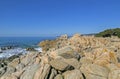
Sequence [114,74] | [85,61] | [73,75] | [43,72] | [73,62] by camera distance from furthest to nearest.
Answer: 1. [85,61]
2. [73,62]
3. [43,72]
4. [73,75]
5. [114,74]

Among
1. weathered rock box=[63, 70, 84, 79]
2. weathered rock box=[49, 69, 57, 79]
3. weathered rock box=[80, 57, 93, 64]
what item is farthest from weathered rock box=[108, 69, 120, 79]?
weathered rock box=[49, 69, 57, 79]

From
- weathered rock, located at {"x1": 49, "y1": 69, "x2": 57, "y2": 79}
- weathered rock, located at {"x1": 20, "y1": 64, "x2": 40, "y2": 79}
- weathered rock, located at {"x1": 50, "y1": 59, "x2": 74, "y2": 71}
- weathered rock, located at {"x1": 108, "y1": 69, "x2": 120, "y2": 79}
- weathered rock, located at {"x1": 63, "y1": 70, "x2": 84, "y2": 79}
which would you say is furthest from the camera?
weathered rock, located at {"x1": 50, "y1": 59, "x2": 74, "y2": 71}

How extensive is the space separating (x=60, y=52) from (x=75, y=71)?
180 inches

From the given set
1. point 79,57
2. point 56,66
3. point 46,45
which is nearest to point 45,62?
point 56,66

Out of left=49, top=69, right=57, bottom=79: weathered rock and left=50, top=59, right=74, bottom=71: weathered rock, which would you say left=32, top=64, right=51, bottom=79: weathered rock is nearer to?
left=49, top=69, right=57, bottom=79: weathered rock

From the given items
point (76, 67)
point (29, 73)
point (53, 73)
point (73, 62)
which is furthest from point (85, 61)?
point (29, 73)

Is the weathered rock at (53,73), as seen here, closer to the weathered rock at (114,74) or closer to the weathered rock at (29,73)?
the weathered rock at (29,73)

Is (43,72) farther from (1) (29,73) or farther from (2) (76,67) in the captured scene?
(2) (76,67)

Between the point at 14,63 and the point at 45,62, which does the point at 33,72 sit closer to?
the point at 45,62

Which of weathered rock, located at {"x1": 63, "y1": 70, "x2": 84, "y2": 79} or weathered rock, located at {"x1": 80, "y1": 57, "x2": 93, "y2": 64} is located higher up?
weathered rock, located at {"x1": 80, "y1": 57, "x2": 93, "y2": 64}

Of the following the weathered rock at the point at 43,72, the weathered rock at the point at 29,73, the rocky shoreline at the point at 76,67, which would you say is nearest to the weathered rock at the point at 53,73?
the rocky shoreline at the point at 76,67

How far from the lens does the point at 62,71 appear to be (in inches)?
739

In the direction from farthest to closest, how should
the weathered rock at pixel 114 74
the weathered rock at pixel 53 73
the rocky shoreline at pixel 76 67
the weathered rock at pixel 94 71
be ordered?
the weathered rock at pixel 53 73
the rocky shoreline at pixel 76 67
the weathered rock at pixel 94 71
the weathered rock at pixel 114 74

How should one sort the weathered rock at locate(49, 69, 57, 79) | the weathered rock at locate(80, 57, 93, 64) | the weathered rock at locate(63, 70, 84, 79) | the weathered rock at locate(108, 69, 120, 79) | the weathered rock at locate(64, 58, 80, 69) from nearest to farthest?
the weathered rock at locate(108, 69, 120, 79) → the weathered rock at locate(63, 70, 84, 79) → the weathered rock at locate(49, 69, 57, 79) → the weathered rock at locate(64, 58, 80, 69) → the weathered rock at locate(80, 57, 93, 64)
